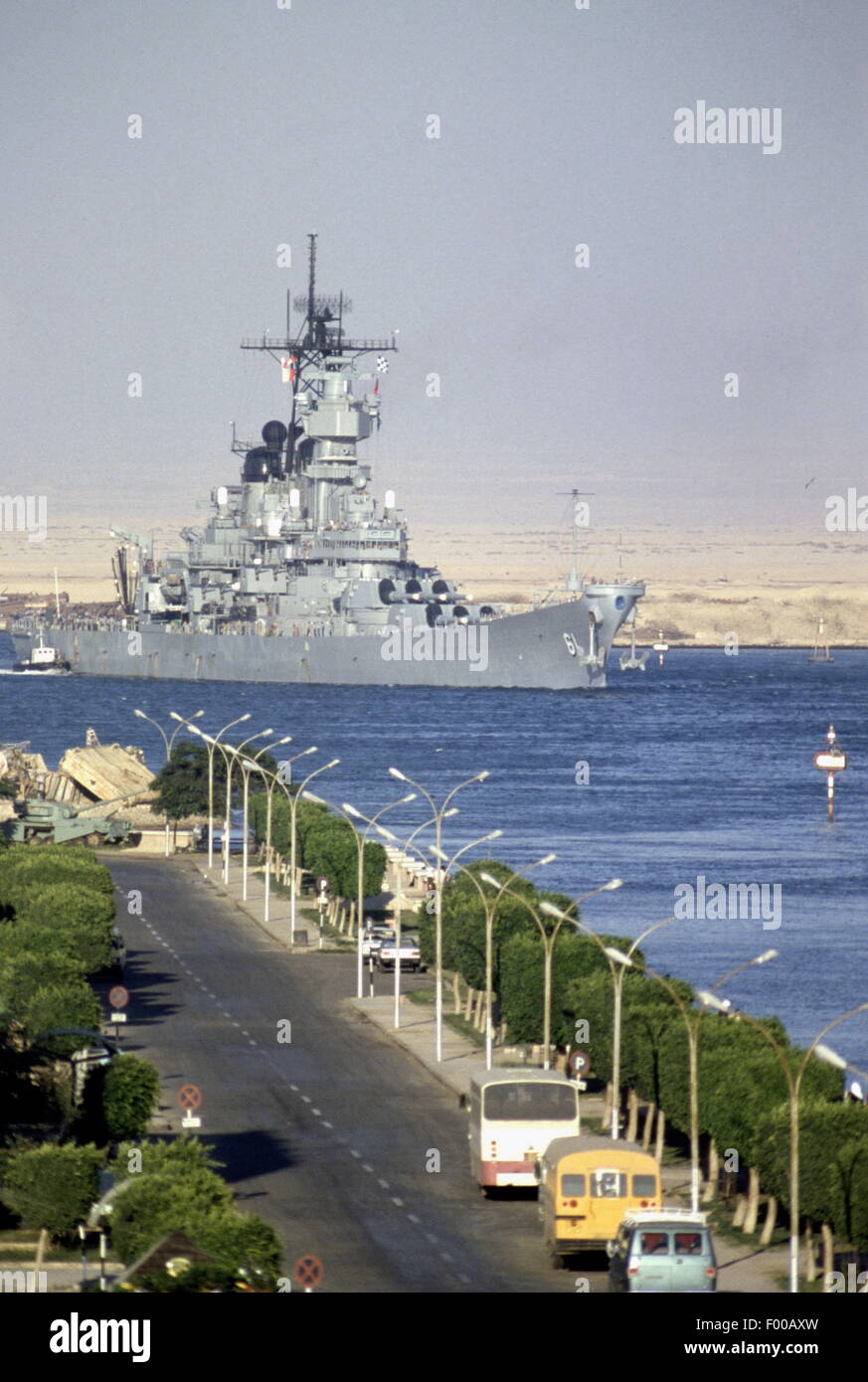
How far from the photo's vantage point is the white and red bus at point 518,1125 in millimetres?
31672

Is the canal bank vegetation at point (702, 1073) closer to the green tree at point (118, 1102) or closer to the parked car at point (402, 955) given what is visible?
the parked car at point (402, 955)

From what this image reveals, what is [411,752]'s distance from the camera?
130125 mm

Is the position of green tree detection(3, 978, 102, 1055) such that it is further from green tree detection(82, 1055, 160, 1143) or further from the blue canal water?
the blue canal water

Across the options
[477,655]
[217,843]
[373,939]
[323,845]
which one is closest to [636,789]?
[217,843]

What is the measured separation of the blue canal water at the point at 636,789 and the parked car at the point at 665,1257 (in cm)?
2215

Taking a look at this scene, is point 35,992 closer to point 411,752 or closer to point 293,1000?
point 293,1000

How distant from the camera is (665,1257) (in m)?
25.0

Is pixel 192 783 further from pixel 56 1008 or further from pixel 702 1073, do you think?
pixel 702 1073

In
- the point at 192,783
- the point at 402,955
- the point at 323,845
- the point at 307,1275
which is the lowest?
the point at 402,955

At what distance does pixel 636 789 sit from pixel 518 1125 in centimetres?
8377

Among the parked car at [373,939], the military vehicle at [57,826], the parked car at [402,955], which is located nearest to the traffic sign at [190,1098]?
the parked car at [402,955]

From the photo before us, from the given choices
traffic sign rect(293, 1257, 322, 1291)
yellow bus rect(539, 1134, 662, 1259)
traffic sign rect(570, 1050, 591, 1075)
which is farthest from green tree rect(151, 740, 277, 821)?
traffic sign rect(293, 1257, 322, 1291)

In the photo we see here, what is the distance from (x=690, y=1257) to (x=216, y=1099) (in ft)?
47.2
